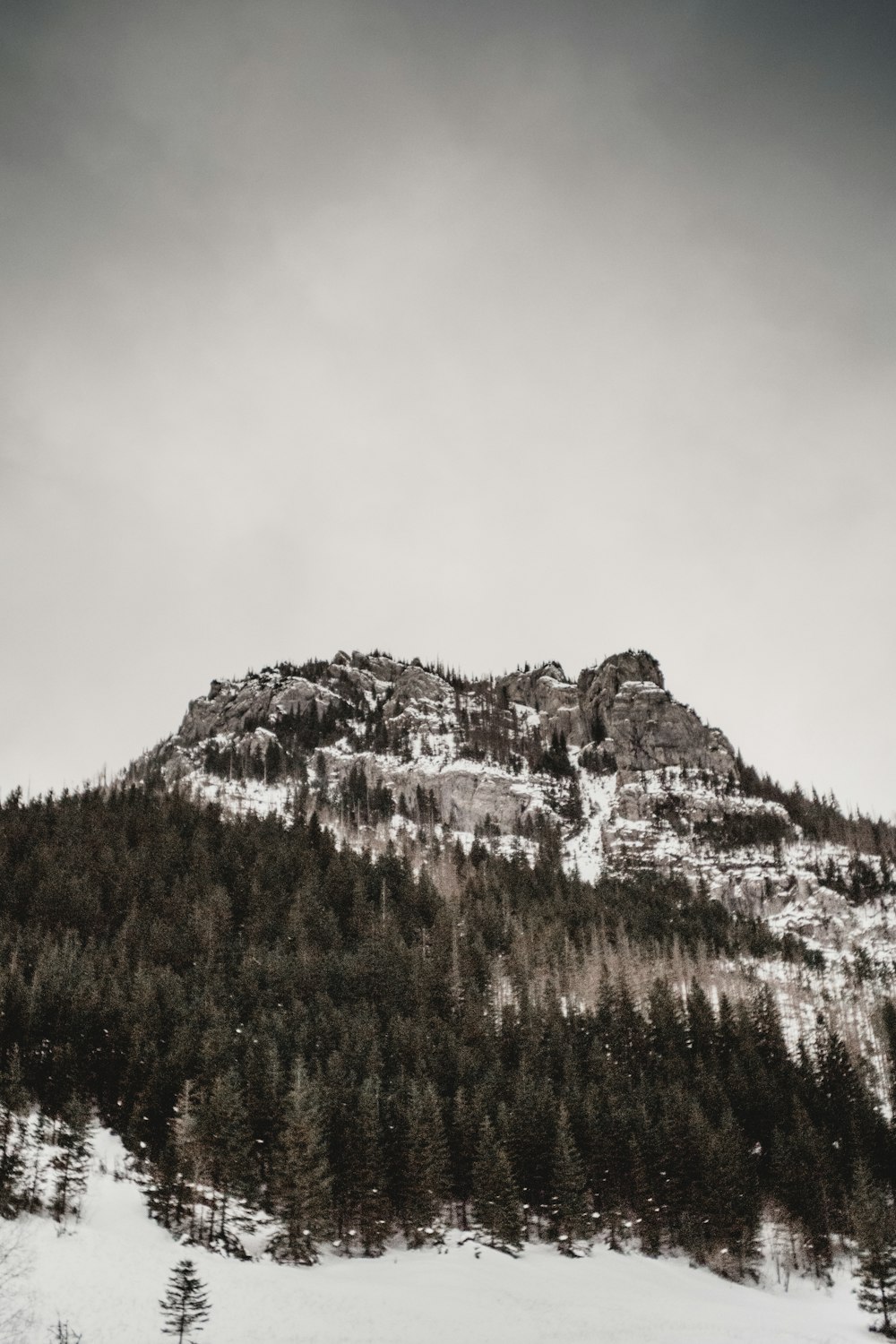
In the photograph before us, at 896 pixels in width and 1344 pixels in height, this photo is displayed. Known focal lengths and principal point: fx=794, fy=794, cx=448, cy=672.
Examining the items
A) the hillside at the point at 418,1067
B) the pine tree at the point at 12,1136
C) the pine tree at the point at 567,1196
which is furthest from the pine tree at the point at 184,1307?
the pine tree at the point at 567,1196

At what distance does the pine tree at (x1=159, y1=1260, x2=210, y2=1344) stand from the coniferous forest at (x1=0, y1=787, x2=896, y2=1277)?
38.8ft

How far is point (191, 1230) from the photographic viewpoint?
5088 cm

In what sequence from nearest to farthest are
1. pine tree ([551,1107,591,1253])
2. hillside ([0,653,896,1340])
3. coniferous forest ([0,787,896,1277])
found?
hillside ([0,653,896,1340]), coniferous forest ([0,787,896,1277]), pine tree ([551,1107,591,1253])

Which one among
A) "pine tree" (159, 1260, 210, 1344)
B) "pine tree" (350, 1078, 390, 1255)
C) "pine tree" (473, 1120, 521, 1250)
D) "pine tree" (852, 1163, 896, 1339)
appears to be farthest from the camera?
"pine tree" (473, 1120, 521, 1250)

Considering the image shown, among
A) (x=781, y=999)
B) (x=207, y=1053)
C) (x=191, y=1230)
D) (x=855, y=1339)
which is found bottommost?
(x=855, y=1339)

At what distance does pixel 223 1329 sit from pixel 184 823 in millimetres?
107306

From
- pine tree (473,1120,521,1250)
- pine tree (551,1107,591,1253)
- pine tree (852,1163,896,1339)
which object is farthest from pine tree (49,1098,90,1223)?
pine tree (852,1163,896,1339)

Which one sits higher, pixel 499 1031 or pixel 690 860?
pixel 690 860

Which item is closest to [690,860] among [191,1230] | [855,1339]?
[855,1339]

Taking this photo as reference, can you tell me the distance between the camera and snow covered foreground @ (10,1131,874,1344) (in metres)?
39.4

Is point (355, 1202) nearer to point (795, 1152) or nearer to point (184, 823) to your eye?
point (795, 1152)

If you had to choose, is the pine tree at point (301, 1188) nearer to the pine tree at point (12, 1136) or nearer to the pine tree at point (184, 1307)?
the pine tree at point (184, 1307)

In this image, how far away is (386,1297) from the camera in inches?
1751

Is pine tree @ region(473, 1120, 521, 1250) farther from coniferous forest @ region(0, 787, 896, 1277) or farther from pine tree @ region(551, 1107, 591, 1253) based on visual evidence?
pine tree @ region(551, 1107, 591, 1253)
